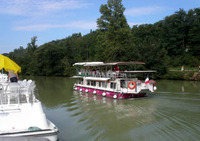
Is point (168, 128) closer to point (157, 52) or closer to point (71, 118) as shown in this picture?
point (71, 118)

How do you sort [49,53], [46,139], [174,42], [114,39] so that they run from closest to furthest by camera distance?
[46,139] < [114,39] < [174,42] < [49,53]

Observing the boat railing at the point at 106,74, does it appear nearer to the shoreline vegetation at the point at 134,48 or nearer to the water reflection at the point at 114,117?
the water reflection at the point at 114,117

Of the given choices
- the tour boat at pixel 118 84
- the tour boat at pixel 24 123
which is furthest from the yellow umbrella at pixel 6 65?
the tour boat at pixel 118 84

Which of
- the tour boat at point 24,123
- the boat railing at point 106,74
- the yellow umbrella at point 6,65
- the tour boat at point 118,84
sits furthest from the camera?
the boat railing at point 106,74

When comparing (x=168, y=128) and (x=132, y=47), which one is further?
(x=132, y=47)

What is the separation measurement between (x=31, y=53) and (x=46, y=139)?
9088 cm

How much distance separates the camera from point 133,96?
22.4 metres

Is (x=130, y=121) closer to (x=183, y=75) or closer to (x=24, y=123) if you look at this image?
(x=24, y=123)

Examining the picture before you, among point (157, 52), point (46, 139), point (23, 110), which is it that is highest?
point (157, 52)

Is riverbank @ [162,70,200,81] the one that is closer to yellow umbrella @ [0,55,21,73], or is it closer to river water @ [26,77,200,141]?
river water @ [26,77,200,141]

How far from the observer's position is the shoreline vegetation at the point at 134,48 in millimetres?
45906

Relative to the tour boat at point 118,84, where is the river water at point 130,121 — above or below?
below

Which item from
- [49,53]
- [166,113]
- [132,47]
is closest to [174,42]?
[132,47]

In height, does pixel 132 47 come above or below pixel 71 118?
above
